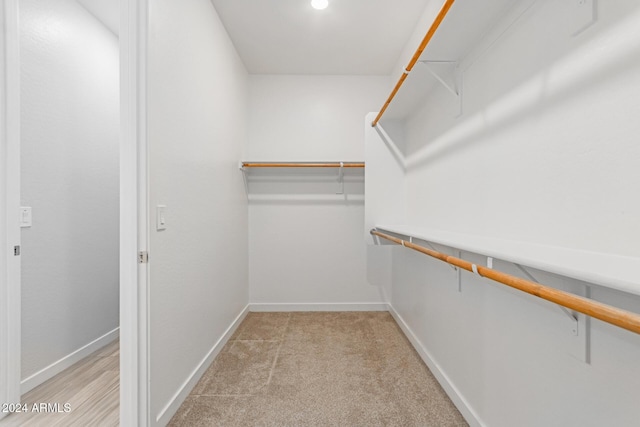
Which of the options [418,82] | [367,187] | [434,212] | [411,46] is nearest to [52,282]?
[367,187]

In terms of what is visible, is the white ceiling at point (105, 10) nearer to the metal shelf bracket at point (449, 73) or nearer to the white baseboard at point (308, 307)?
the metal shelf bracket at point (449, 73)

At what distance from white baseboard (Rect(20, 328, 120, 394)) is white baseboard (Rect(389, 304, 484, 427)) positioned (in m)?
2.41

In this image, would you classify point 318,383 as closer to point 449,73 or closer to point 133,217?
point 133,217

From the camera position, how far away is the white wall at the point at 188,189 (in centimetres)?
150

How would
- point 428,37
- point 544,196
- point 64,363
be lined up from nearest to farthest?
point 544,196, point 428,37, point 64,363

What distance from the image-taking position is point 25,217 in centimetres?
187

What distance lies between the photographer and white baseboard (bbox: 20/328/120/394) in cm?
184

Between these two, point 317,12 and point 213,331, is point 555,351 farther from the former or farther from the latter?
point 317,12

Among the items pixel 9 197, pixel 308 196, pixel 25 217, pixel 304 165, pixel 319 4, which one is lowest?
pixel 25 217

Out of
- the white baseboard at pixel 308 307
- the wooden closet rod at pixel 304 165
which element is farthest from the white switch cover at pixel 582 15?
the white baseboard at pixel 308 307

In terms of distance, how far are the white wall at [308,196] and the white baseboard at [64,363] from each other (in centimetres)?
134

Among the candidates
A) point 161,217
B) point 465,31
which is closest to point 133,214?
point 161,217

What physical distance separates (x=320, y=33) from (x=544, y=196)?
2213 mm

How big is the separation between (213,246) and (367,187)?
129cm
